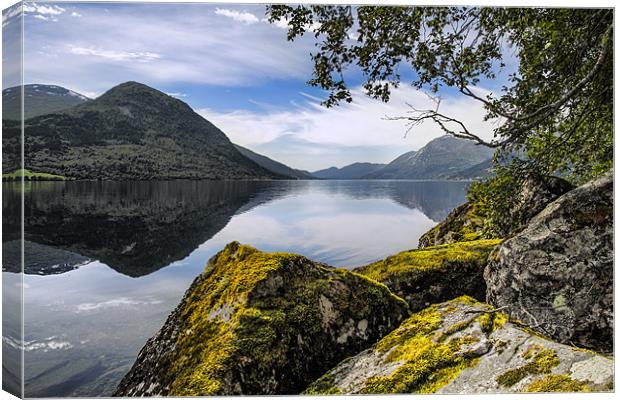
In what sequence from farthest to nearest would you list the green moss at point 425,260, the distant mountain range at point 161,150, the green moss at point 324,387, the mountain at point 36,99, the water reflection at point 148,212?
the distant mountain range at point 161,150, the green moss at point 425,260, the water reflection at point 148,212, the mountain at point 36,99, the green moss at point 324,387

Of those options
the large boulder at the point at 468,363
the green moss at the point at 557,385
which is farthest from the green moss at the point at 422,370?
the green moss at the point at 557,385

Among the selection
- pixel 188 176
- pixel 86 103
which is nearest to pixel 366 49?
pixel 188 176

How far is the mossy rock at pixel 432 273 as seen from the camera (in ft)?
18.4

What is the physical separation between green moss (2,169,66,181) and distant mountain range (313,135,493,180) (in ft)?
11.9

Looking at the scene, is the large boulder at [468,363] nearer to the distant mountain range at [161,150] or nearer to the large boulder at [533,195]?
the large boulder at [533,195]

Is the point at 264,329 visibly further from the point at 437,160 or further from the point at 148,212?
the point at 437,160

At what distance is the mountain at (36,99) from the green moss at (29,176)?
26.1 inches

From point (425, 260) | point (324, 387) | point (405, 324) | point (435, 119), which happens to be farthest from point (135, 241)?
point (435, 119)

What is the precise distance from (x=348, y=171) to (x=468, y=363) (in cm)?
346

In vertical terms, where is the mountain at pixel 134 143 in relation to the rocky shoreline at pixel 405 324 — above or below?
above

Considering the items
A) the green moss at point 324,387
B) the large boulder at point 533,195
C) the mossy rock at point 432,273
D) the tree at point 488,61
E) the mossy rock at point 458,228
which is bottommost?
the green moss at point 324,387

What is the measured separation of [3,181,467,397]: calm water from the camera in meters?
5.29

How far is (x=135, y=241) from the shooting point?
21.0ft

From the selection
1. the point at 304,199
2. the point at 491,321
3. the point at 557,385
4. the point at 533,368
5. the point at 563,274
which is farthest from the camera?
the point at 304,199
